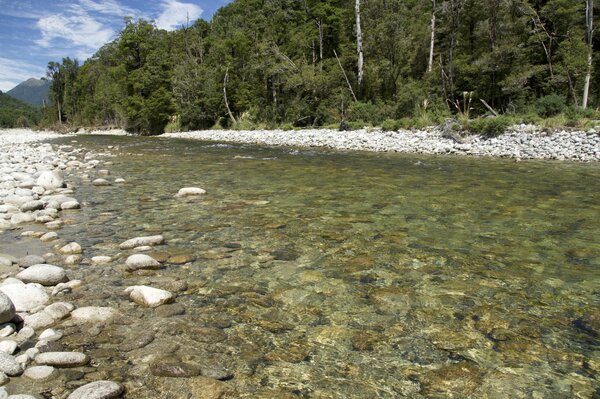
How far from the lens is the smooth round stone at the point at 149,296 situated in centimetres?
348

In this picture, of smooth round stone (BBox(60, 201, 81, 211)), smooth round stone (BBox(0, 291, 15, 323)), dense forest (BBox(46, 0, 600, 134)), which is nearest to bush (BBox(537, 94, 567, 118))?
dense forest (BBox(46, 0, 600, 134))

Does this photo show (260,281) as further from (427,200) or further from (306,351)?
(427,200)

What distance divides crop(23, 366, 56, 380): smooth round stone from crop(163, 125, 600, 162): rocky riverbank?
48.8 ft

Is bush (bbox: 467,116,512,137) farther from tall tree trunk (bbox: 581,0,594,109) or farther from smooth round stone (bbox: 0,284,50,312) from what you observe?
smooth round stone (bbox: 0,284,50,312)

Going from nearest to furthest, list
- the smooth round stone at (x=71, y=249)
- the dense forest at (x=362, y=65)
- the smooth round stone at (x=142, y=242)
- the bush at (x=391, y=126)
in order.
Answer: the smooth round stone at (x=71, y=249) → the smooth round stone at (x=142, y=242) → the bush at (x=391, y=126) → the dense forest at (x=362, y=65)

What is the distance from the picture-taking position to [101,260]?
4441mm

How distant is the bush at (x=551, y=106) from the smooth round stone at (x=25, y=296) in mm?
20361

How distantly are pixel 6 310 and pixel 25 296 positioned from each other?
464 millimetres

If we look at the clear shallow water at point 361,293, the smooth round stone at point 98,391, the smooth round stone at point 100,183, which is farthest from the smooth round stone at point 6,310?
the smooth round stone at point 100,183

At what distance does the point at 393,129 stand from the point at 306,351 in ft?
61.8

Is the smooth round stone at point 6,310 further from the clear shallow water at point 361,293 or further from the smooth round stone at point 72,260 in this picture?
the smooth round stone at point 72,260

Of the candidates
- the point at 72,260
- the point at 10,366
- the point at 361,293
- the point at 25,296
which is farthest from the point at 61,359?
the point at 361,293

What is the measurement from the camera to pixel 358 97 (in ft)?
94.3

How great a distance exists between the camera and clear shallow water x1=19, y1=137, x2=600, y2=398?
8.46ft
